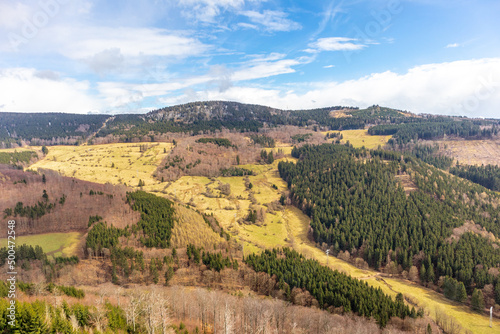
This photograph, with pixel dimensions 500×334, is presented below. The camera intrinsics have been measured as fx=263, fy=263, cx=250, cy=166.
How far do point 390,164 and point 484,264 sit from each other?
98.0 m

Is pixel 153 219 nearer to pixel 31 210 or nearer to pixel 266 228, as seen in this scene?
pixel 31 210

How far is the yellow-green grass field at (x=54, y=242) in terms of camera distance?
305 ft

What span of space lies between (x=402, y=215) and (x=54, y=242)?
15376 centimetres

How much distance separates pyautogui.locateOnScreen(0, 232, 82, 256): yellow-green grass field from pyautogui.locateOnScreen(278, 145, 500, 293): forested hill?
345 feet

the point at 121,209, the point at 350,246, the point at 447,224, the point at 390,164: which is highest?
the point at 390,164

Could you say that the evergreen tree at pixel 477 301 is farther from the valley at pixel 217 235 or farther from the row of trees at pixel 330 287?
the row of trees at pixel 330 287

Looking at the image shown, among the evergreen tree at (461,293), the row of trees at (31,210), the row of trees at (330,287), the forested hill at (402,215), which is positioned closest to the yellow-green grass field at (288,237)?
the evergreen tree at (461,293)

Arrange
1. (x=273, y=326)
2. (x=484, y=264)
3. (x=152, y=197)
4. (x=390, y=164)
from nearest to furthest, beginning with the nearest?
(x=273, y=326)
(x=484, y=264)
(x=152, y=197)
(x=390, y=164)

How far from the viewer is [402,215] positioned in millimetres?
130875

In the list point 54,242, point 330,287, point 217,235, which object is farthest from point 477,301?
point 54,242

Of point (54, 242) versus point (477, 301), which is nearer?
point (477, 301)

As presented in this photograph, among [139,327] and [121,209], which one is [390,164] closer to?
[121,209]

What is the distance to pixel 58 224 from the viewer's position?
11225 centimetres

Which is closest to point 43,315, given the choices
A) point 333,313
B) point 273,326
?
point 273,326
